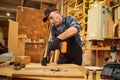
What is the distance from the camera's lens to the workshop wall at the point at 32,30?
5.78 metres

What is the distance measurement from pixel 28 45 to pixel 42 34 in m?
0.55

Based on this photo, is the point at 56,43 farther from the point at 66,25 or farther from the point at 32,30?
the point at 32,30

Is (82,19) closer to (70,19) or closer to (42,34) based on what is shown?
(42,34)

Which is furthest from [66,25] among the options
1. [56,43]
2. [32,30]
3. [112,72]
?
[32,30]

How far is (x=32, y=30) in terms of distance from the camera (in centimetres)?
591

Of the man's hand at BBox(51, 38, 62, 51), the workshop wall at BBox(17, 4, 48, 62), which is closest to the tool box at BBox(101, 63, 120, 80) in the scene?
the man's hand at BBox(51, 38, 62, 51)

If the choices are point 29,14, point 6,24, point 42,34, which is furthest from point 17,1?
point 6,24

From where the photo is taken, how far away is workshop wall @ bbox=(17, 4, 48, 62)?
5781 millimetres

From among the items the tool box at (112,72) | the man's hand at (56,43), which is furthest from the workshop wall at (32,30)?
the tool box at (112,72)

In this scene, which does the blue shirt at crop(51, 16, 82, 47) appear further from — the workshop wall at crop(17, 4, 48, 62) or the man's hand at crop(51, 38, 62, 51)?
the workshop wall at crop(17, 4, 48, 62)

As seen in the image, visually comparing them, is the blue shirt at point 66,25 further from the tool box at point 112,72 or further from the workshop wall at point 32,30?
the workshop wall at point 32,30

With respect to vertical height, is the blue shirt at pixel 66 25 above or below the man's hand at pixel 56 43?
above

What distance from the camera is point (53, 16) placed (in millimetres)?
2072

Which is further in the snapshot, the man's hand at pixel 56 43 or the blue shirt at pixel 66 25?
the blue shirt at pixel 66 25
